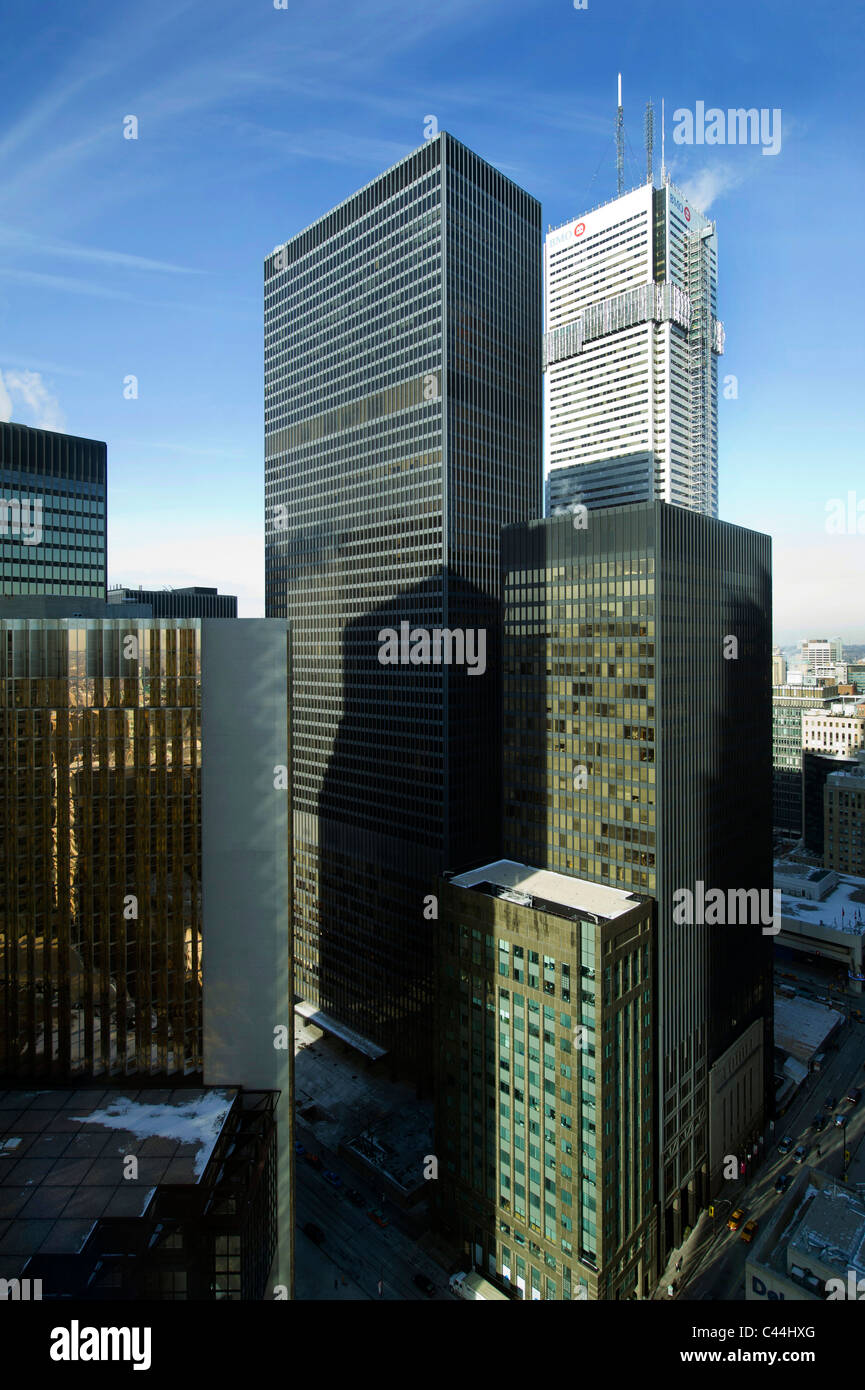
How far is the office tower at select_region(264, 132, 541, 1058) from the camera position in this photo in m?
64.8

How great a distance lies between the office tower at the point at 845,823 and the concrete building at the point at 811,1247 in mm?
71847

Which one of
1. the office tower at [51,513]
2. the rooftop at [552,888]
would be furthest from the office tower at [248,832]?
the office tower at [51,513]

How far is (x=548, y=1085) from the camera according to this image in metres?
41.2

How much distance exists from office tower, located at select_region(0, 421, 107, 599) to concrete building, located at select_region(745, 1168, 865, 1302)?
52.8 metres

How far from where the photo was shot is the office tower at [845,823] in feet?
335

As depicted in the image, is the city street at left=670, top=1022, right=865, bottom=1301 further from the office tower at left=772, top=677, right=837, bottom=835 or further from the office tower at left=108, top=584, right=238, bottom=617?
the office tower at left=108, top=584, right=238, bottom=617

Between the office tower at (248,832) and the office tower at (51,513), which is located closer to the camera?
the office tower at (248,832)

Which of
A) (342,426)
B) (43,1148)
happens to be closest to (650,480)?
(342,426)

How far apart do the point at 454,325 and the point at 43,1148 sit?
206 ft

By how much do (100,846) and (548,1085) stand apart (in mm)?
26996

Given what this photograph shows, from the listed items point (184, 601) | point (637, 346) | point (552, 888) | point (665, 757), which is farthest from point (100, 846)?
point (637, 346)

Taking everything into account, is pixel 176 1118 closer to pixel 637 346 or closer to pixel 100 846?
pixel 100 846

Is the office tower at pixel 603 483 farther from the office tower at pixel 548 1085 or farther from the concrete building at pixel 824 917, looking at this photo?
the office tower at pixel 548 1085
